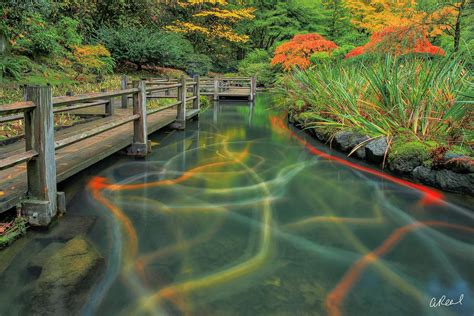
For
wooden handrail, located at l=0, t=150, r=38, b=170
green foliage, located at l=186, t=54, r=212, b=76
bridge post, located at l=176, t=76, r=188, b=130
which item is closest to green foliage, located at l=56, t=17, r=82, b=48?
bridge post, located at l=176, t=76, r=188, b=130

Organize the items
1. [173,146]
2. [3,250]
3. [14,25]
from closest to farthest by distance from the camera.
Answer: [3,250] < [173,146] < [14,25]

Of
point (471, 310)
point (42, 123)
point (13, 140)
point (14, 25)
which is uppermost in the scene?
point (14, 25)

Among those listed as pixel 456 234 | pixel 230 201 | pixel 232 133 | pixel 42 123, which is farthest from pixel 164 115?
pixel 456 234

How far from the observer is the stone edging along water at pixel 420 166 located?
4359 millimetres

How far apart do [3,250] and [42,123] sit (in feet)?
3.12

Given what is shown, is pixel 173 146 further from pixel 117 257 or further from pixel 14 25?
pixel 14 25

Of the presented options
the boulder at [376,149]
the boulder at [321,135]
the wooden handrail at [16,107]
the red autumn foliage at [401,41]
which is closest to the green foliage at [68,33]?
the boulder at [321,135]

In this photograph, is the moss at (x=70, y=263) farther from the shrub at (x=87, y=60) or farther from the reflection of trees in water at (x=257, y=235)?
the shrub at (x=87, y=60)

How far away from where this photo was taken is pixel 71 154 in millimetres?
4516

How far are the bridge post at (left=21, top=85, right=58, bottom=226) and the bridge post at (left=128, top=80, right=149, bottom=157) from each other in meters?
2.53

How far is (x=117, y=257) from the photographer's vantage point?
2.84 m

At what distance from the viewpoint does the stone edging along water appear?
436 cm

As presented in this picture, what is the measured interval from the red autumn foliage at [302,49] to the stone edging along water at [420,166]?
28.3 ft

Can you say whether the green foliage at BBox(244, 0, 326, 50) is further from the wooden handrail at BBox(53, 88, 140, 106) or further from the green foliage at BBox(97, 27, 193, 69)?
the wooden handrail at BBox(53, 88, 140, 106)
